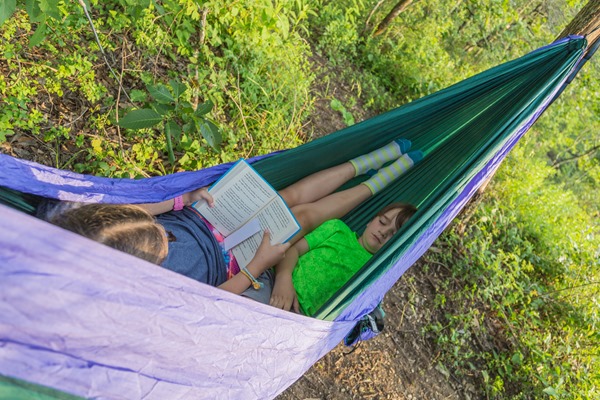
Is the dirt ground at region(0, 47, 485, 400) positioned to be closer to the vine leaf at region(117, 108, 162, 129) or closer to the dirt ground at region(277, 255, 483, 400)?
the dirt ground at region(277, 255, 483, 400)

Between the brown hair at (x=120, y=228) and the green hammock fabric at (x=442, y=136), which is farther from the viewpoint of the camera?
the green hammock fabric at (x=442, y=136)

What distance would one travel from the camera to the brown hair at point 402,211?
1.84m

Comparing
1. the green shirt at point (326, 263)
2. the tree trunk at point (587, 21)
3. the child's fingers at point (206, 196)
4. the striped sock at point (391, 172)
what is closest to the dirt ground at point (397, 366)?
the green shirt at point (326, 263)

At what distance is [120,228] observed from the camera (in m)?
1.07

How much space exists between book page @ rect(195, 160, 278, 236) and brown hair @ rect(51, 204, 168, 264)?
53 centimetres

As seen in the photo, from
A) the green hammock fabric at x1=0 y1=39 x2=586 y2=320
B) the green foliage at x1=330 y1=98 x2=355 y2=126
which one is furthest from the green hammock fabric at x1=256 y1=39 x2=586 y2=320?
the green foliage at x1=330 y1=98 x2=355 y2=126

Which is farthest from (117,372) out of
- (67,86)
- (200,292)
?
(67,86)

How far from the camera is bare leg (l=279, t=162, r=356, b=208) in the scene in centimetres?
194

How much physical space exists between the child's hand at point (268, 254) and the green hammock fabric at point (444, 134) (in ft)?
1.05

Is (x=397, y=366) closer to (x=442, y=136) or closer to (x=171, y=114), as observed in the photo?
(x=442, y=136)

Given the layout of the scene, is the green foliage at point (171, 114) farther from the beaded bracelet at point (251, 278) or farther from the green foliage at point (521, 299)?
the green foliage at point (521, 299)

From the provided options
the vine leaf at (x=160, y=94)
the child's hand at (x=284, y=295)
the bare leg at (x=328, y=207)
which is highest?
the vine leaf at (x=160, y=94)

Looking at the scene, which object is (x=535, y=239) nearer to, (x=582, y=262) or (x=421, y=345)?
(x=582, y=262)

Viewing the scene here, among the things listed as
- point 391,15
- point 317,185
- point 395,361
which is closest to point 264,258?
point 317,185
